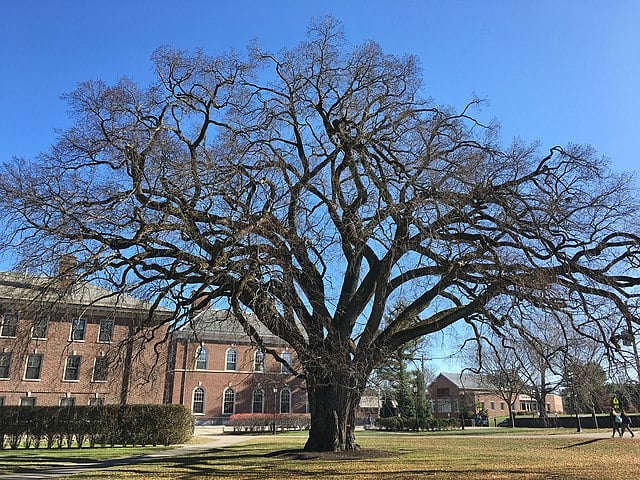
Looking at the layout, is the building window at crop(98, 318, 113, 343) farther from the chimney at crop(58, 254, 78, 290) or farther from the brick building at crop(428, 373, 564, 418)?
the brick building at crop(428, 373, 564, 418)

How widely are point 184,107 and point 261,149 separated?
2717mm

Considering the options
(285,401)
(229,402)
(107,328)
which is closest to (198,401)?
(229,402)

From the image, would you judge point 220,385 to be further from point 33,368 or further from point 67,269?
point 67,269

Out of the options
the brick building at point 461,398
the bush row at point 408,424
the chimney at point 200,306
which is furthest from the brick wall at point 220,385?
the chimney at point 200,306

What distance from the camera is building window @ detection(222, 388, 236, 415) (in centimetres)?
5138

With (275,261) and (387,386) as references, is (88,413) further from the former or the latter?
(387,386)

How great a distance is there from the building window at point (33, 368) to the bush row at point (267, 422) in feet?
49.9

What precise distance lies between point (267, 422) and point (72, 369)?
1568 centimetres

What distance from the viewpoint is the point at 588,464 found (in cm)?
1475

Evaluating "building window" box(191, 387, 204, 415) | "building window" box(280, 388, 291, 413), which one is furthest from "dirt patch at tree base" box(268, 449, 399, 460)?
"building window" box(280, 388, 291, 413)

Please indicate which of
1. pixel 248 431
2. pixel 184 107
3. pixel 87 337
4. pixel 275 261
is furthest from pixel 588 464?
pixel 87 337

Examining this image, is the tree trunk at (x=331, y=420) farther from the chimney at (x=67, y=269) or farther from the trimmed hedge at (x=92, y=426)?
the trimmed hedge at (x=92, y=426)

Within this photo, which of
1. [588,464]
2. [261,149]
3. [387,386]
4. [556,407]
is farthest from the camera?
[556,407]

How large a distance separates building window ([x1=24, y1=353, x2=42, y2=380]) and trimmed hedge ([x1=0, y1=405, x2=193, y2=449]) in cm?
1496
